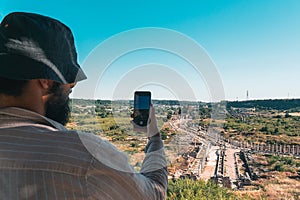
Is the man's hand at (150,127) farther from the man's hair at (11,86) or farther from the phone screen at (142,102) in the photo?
the man's hair at (11,86)

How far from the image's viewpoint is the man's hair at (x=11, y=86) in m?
0.34

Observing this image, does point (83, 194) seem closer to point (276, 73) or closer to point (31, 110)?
point (31, 110)

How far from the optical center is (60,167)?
289 mm

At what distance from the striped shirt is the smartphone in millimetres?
198

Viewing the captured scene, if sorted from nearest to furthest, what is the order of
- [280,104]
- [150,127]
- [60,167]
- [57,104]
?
[60,167] → [57,104] → [150,127] → [280,104]

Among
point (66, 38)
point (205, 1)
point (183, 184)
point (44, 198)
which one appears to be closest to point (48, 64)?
point (66, 38)

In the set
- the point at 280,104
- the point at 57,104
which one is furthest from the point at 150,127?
the point at 280,104

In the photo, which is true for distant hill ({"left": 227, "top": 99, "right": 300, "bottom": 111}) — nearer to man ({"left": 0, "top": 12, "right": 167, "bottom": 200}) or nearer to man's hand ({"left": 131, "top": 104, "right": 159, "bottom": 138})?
man's hand ({"left": 131, "top": 104, "right": 159, "bottom": 138})

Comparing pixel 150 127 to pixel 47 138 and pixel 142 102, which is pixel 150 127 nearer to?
pixel 142 102

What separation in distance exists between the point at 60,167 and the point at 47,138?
4 cm

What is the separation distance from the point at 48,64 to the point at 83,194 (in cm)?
17

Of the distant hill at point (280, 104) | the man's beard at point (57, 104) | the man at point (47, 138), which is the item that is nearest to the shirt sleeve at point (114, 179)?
the man at point (47, 138)

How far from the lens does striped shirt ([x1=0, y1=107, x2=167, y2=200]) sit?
29 centimetres

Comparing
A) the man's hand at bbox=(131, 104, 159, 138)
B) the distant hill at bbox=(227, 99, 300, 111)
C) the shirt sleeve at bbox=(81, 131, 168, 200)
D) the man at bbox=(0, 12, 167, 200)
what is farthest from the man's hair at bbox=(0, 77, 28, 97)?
the distant hill at bbox=(227, 99, 300, 111)
